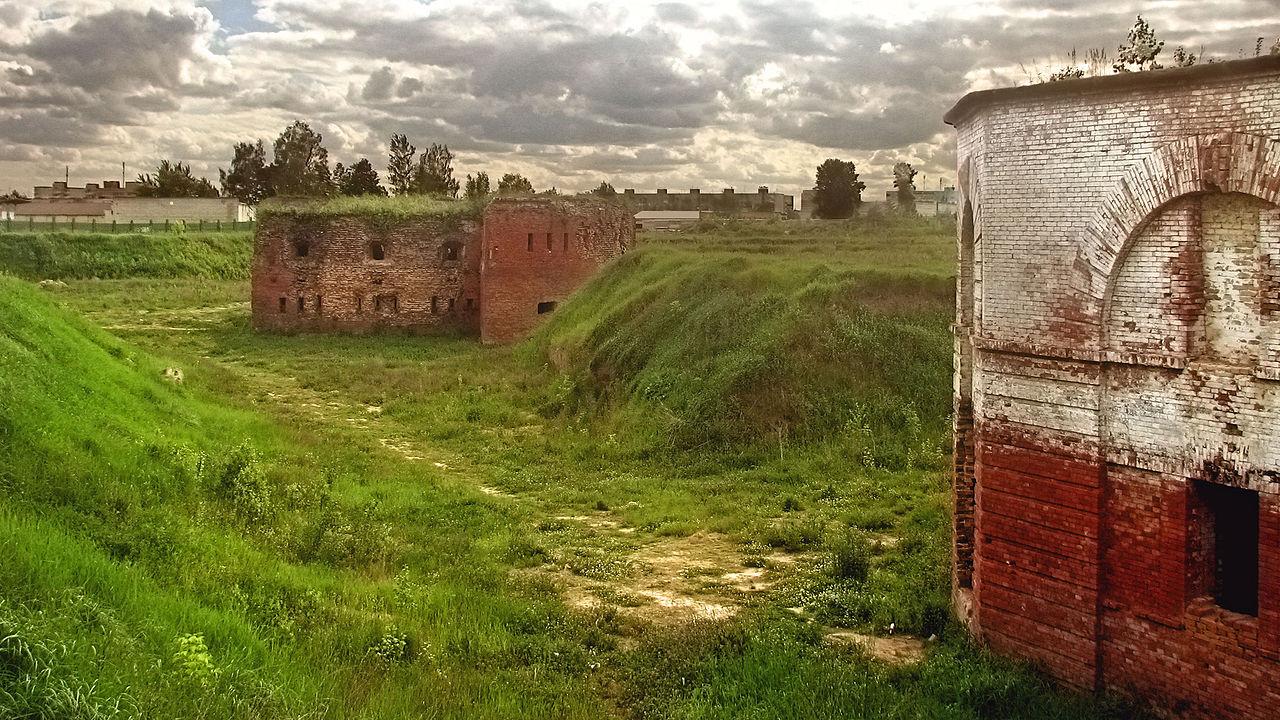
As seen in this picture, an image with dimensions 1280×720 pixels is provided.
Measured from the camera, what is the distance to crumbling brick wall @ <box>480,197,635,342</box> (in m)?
26.9

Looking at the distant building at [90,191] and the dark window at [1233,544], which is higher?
the distant building at [90,191]

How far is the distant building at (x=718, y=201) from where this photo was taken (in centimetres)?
5622

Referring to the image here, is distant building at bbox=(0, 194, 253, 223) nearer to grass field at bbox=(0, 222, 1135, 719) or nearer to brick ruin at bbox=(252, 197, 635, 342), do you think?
brick ruin at bbox=(252, 197, 635, 342)

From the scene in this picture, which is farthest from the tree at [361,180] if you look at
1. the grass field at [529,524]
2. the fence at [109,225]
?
the grass field at [529,524]

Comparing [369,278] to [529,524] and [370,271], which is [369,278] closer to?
[370,271]

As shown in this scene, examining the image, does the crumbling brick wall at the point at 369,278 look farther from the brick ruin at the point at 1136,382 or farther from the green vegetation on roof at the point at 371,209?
the brick ruin at the point at 1136,382

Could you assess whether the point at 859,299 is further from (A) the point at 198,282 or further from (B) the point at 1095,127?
(A) the point at 198,282

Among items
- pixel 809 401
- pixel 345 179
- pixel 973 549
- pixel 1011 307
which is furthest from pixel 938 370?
pixel 345 179

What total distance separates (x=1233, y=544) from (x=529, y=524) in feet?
22.6

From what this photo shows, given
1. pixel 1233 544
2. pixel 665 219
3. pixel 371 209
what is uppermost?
pixel 665 219

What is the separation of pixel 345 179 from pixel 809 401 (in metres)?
40.4

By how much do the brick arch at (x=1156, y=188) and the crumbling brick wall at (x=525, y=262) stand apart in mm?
21355

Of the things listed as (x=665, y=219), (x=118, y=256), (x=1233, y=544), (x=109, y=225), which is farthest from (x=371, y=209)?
(x=1233, y=544)

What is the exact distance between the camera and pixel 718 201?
5909 centimetres
